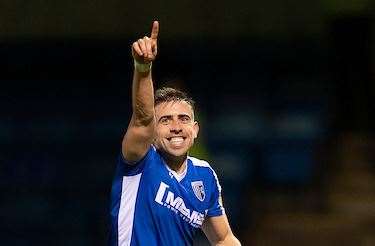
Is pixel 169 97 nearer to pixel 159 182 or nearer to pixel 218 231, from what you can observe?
pixel 159 182

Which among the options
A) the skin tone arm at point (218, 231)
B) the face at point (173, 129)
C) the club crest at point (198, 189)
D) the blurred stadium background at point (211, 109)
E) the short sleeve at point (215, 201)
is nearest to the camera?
the face at point (173, 129)

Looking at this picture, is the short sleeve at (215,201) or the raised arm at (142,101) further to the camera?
the short sleeve at (215,201)

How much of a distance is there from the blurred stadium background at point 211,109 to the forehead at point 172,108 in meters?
5.07

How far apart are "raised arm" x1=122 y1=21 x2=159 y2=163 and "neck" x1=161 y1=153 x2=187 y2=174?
0.67ft

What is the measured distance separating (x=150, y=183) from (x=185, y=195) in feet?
0.54

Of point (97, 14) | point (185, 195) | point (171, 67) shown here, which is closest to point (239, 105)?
point (171, 67)

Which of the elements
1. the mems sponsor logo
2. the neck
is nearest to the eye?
the neck

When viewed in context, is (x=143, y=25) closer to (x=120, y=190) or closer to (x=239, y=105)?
(x=239, y=105)

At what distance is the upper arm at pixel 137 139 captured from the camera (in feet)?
14.6

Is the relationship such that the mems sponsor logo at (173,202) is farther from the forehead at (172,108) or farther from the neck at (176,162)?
the forehead at (172,108)

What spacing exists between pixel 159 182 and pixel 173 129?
0.68ft

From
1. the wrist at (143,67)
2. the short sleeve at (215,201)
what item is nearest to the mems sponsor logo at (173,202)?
the short sleeve at (215,201)

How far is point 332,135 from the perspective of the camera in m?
10.3

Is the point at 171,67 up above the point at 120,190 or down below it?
above
